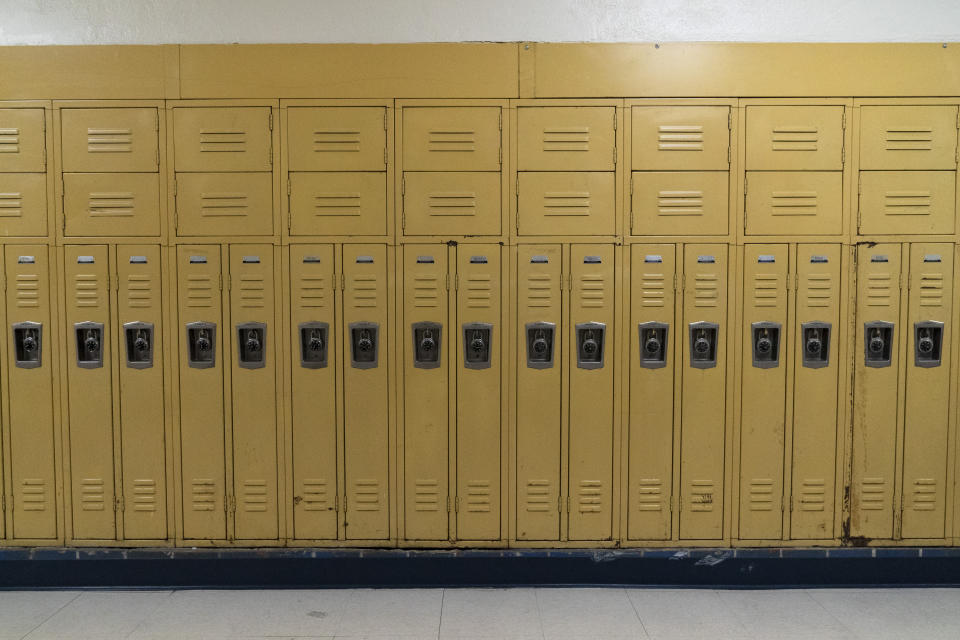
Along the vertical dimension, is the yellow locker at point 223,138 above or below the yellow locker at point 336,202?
above

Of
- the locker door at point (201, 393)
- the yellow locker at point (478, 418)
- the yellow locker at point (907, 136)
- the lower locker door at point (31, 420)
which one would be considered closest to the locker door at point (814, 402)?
the yellow locker at point (907, 136)

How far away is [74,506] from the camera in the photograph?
354cm

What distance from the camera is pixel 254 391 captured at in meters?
3.53

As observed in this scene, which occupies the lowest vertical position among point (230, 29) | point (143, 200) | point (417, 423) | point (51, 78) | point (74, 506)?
point (74, 506)

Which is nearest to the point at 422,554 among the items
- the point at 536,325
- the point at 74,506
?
the point at 536,325

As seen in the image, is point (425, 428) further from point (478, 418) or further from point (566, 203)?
point (566, 203)

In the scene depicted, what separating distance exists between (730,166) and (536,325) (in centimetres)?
139

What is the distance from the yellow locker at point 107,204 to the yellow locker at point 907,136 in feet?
13.0

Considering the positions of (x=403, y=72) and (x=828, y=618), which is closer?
(x=828, y=618)

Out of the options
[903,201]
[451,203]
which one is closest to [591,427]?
[451,203]

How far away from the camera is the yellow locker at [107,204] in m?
3.49

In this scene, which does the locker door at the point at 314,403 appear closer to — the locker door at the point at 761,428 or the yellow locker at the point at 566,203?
the yellow locker at the point at 566,203

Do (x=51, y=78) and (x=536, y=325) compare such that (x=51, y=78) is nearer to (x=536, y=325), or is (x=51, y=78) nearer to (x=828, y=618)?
(x=536, y=325)

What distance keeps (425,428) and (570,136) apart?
1825mm
